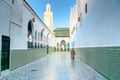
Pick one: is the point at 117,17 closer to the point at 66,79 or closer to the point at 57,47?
the point at 66,79

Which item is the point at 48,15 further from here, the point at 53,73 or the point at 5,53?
the point at 53,73

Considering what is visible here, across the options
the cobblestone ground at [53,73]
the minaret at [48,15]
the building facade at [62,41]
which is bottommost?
the cobblestone ground at [53,73]

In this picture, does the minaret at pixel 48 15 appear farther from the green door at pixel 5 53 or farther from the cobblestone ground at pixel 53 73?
the green door at pixel 5 53

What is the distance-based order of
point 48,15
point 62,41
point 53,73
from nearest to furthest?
point 53,73
point 48,15
point 62,41

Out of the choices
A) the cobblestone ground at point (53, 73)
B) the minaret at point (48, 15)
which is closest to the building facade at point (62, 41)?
the minaret at point (48, 15)

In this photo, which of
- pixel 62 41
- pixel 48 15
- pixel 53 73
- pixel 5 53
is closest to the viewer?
pixel 5 53

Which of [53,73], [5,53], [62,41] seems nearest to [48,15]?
[62,41]

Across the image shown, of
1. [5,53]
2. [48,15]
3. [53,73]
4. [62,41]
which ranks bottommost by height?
[53,73]

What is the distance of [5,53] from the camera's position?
8.21 m

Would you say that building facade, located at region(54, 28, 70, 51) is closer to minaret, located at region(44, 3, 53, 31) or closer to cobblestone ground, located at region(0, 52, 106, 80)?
minaret, located at region(44, 3, 53, 31)

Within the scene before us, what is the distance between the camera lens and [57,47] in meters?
44.2

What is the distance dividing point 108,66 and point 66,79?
1.61 metres

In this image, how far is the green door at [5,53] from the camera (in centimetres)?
788

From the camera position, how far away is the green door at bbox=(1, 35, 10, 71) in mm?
7880
